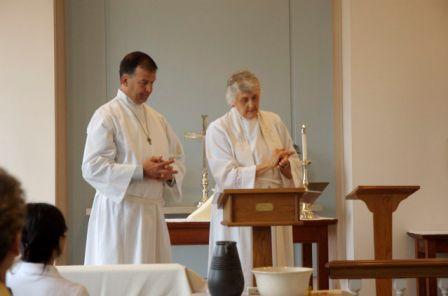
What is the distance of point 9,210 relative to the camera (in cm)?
160

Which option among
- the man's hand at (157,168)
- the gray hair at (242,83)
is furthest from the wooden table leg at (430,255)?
the man's hand at (157,168)

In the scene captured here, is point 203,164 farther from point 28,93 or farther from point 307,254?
point 28,93

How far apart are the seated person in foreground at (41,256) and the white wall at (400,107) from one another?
4.35 metres

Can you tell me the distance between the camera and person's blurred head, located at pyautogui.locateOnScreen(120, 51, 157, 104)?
4.42 meters

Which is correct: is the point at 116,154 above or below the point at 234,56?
below

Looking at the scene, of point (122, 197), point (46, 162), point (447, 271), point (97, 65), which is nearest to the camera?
point (447, 271)

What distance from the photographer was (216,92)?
708 centimetres

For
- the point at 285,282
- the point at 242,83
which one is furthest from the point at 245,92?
the point at 285,282

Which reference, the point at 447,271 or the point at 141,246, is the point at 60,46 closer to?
the point at 141,246

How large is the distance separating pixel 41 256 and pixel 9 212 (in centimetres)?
103

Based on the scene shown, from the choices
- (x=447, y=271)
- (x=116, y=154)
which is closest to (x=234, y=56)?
(x=116, y=154)

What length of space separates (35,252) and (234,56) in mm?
4711

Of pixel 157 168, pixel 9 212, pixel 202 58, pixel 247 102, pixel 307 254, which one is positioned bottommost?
pixel 307 254

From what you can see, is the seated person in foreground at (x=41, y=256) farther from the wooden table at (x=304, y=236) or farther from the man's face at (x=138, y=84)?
the wooden table at (x=304, y=236)
